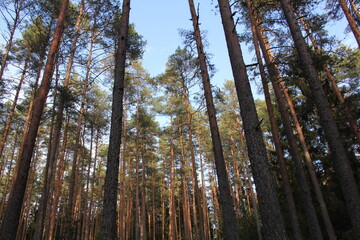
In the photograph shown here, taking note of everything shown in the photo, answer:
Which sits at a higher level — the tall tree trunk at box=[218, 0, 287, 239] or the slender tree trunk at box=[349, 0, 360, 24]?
the slender tree trunk at box=[349, 0, 360, 24]

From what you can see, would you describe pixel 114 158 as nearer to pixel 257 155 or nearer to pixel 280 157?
pixel 257 155

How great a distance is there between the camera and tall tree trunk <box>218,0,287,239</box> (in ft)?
12.3

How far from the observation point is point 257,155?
14.0 feet

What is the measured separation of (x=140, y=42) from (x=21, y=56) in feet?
25.7

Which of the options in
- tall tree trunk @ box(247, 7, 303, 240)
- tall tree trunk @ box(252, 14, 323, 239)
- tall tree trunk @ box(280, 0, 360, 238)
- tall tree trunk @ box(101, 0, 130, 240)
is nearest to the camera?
tall tree trunk @ box(101, 0, 130, 240)

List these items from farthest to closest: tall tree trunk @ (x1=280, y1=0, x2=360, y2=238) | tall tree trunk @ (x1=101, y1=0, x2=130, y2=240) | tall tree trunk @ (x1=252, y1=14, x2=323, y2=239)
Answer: tall tree trunk @ (x1=252, y1=14, x2=323, y2=239), tall tree trunk @ (x1=280, y1=0, x2=360, y2=238), tall tree trunk @ (x1=101, y1=0, x2=130, y2=240)

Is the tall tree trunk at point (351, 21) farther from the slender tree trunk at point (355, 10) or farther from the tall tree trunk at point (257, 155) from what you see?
the tall tree trunk at point (257, 155)

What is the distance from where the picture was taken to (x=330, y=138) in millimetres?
5520

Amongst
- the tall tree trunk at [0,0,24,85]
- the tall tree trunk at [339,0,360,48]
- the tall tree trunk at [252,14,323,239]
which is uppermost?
the tall tree trunk at [0,0,24,85]

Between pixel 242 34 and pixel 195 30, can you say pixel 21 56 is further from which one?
pixel 242 34

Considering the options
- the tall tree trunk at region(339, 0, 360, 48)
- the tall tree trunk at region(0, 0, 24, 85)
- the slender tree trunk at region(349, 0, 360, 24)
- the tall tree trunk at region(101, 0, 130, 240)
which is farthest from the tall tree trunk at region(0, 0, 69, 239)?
the slender tree trunk at region(349, 0, 360, 24)

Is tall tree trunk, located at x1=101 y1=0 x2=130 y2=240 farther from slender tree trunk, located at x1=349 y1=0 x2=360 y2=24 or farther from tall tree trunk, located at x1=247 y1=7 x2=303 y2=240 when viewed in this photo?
slender tree trunk, located at x1=349 y1=0 x2=360 y2=24

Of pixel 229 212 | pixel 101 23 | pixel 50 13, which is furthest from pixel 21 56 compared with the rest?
pixel 229 212

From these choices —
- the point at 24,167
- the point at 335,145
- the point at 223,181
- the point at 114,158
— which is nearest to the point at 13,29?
the point at 24,167
